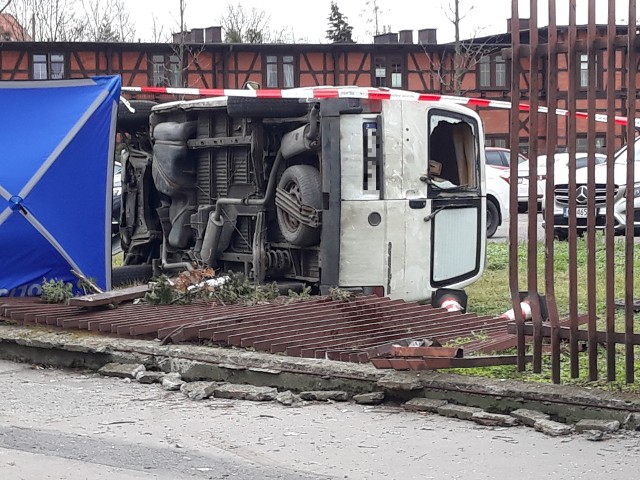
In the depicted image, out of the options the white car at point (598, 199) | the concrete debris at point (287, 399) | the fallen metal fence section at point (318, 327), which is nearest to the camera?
the concrete debris at point (287, 399)

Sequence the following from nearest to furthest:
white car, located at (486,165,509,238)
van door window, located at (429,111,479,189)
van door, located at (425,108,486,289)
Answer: van door, located at (425,108,486,289) → van door window, located at (429,111,479,189) → white car, located at (486,165,509,238)

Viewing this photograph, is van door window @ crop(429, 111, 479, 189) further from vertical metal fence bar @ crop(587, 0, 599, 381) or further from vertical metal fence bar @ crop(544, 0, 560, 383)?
vertical metal fence bar @ crop(587, 0, 599, 381)

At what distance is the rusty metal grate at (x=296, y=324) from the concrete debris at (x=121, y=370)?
35 cm

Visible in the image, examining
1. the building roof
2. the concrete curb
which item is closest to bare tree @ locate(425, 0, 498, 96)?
the building roof

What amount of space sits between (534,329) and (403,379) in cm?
79

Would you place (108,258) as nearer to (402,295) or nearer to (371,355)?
(402,295)

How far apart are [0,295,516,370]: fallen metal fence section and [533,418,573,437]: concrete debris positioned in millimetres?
887

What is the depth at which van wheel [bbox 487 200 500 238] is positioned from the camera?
20172 mm

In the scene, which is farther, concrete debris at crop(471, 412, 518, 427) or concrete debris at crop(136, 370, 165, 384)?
concrete debris at crop(136, 370, 165, 384)

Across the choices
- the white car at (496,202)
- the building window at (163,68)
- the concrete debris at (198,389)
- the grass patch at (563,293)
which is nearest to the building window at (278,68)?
the building window at (163,68)

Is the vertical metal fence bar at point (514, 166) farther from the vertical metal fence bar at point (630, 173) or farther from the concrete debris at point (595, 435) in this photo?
the concrete debris at point (595, 435)

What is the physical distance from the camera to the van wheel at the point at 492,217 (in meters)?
20.2

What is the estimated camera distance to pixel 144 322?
27.4 feet

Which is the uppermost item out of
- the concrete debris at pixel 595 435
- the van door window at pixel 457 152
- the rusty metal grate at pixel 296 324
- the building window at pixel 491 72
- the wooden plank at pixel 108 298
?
the building window at pixel 491 72
